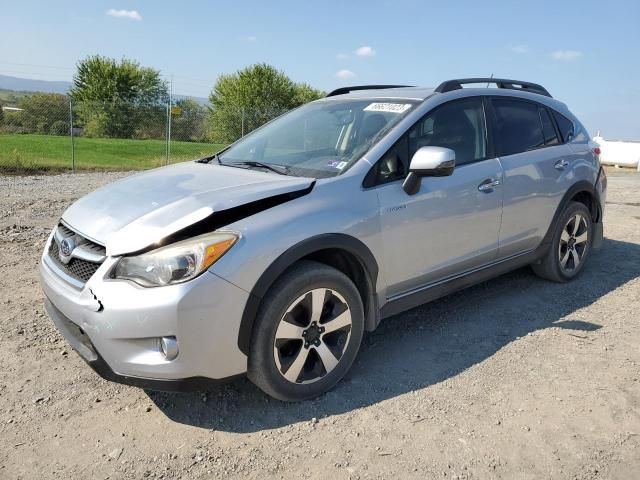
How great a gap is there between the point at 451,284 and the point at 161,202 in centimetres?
208

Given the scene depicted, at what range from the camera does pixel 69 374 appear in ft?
10.6

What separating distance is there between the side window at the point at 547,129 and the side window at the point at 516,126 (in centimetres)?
6

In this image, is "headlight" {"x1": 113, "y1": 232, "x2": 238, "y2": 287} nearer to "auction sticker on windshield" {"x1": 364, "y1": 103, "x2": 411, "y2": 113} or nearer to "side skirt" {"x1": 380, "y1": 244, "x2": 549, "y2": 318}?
"side skirt" {"x1": 380, "y1": 244, "x2": 549, "y2": 318}

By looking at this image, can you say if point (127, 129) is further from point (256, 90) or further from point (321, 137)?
point (321, 137)

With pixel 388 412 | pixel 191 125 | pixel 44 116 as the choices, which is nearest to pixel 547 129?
pixel 388 412

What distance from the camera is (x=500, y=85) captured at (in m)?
4.56

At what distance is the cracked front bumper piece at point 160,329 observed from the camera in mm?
2467

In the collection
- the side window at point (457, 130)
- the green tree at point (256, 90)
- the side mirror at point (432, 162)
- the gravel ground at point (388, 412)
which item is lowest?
the gravel ground at point (388, 412)

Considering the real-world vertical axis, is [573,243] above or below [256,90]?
below

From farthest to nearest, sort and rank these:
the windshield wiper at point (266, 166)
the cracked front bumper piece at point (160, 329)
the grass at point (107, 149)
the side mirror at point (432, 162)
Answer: the grass at point (107, 149), the windshield wiper at point (266, 166), the side mirror at point (432, 162), the cracked front bumper piece at point (160, 329)

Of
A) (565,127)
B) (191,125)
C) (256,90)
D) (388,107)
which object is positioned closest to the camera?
(388,107)

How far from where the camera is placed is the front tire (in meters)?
2.74

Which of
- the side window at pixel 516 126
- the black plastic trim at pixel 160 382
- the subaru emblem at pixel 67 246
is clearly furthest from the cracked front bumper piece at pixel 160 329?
the side window at pixel 516 126

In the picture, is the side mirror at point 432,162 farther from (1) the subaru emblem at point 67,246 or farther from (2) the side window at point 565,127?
(2) the side window at point 565,127
